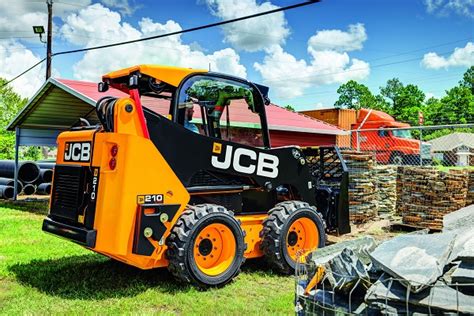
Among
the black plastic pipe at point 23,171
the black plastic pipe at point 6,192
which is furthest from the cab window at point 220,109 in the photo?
the black plastic pipe at point 23,171

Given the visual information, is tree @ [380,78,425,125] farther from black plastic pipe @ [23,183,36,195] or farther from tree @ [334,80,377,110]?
black plastic pipe @ [23,183,36,195]

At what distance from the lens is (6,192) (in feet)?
55.3

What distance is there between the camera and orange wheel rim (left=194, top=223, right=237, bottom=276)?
5680 millimetres

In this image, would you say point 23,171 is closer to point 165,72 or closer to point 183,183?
point 165,72

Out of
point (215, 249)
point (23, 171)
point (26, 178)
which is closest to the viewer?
point (215, 249)

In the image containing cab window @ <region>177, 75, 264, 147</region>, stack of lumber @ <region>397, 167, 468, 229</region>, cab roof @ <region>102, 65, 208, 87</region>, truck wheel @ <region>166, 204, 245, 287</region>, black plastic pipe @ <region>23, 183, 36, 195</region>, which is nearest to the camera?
truck wheel @ <region>166, 204, 245, 287</region>

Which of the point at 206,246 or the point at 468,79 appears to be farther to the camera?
the point at 468,79

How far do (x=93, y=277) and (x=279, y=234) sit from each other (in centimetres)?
246

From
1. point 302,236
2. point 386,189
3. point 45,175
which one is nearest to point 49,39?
point 45,175

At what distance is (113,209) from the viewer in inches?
201

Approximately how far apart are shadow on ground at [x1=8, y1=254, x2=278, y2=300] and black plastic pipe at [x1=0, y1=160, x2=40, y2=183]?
11838 mm

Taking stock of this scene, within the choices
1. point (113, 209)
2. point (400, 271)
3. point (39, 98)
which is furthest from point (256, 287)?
point (39, 98)

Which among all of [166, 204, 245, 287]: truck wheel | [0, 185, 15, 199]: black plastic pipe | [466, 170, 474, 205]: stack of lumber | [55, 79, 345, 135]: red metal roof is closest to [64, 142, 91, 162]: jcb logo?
[55, 79, 345, 135]: red metal roof

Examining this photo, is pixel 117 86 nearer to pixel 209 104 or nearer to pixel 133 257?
pixel 209 104
